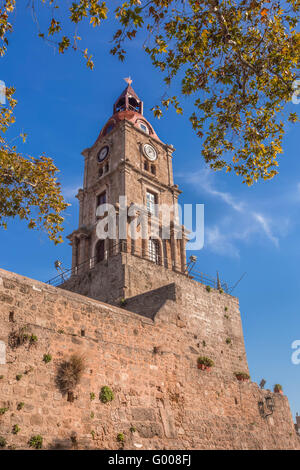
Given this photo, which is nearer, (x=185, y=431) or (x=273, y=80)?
(x=273, y=80)

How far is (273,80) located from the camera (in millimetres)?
10453

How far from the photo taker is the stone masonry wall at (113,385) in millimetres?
9664

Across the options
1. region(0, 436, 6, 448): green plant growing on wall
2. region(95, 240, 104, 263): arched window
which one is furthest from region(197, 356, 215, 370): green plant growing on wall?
region(95, 240, 104, 263): arched window

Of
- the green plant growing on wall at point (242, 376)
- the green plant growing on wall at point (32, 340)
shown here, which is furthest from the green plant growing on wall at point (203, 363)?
the green plant growing on wall at point (32, 340)

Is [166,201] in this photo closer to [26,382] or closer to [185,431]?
[185,431]

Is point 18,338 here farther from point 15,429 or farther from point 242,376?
point 242,376

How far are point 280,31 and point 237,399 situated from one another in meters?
12.4

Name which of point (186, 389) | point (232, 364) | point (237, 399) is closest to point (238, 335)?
point (232, 364)

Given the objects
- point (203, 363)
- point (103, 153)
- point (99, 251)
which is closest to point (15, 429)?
point (203, 363)

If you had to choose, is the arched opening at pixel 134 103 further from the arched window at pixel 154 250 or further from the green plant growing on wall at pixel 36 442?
the green plant growing on wall at pixel 36 442

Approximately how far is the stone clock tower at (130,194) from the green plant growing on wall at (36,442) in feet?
43.5
